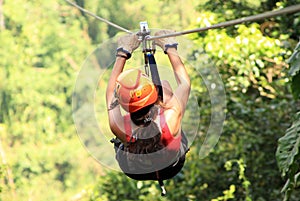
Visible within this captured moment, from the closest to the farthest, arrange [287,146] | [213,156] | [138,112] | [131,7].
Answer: [138,112], [287,146], [213,156], [131,7]

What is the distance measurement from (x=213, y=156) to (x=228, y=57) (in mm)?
1195

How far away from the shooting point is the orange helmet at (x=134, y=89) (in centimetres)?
293

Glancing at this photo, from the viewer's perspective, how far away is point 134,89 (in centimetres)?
294

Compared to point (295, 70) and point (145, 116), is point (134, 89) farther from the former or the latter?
point (295, 70)

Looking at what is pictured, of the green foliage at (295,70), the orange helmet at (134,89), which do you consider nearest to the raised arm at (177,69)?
the orange helmet at (134,89)

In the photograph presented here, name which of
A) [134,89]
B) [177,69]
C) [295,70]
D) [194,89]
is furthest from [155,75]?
[194,89]

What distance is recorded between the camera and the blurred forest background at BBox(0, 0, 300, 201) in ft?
22.0

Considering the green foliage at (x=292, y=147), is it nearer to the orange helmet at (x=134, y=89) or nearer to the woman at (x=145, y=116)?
the woman at (x=145, y=116)

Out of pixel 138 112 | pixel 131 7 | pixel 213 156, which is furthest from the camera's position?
pixel 131 7

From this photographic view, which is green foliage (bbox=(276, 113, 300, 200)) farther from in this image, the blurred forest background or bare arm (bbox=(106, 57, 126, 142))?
bare arm (bbox=(106, 57, 126, 142))

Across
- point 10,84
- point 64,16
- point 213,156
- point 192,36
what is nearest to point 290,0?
point 192,36

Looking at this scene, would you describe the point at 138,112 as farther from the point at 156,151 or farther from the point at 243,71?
the point at 243,71

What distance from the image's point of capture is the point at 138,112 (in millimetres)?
3000

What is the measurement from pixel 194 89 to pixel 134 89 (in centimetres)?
455
